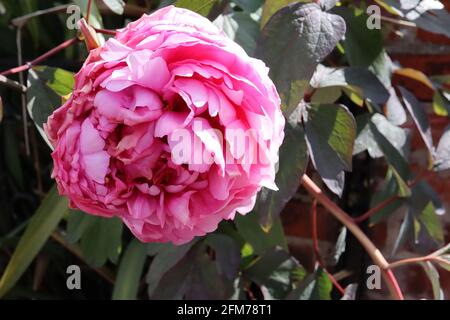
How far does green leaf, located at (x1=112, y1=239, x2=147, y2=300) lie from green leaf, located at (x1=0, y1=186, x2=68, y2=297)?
0.13 meters

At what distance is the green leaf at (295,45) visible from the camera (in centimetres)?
52

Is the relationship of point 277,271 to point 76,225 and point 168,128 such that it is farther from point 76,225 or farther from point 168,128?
point 168,128

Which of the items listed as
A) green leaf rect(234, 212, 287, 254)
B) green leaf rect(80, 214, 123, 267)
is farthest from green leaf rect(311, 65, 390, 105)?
green leaf rect(80, 214, 123, 267)

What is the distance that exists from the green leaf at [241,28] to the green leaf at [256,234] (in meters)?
0.27

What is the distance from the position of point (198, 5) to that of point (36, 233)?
436mm

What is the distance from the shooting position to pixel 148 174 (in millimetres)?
418

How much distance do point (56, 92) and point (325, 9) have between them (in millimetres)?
271

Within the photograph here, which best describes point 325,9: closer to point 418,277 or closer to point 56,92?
point 56,92

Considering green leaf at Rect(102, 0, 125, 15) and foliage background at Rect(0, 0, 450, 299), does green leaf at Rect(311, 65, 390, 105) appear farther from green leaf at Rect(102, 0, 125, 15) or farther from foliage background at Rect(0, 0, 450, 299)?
green leaf at Rect(102, 0, 125, 15)

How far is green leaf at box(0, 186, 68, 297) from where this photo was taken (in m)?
0.84

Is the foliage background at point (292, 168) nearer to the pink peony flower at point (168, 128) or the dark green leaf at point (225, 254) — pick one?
the dark green leaf at point (225, 254)

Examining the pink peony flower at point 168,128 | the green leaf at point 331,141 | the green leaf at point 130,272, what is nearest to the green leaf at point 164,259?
the green leaf at point 130,272
